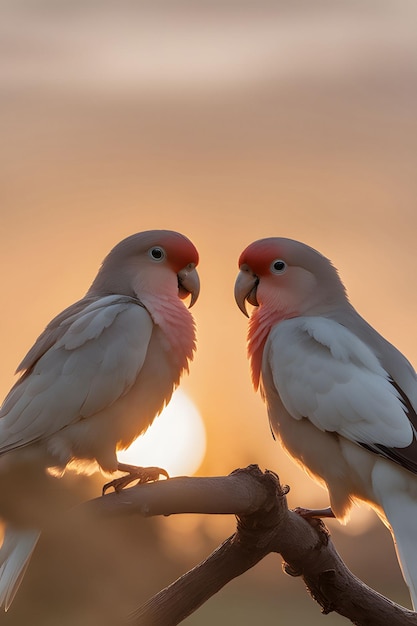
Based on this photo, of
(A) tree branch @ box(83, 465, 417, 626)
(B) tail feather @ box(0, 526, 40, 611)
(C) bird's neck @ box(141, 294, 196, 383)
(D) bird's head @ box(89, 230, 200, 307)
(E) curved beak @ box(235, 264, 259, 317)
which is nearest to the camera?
(A) tree branch @ box(83, 465, 417, 626)

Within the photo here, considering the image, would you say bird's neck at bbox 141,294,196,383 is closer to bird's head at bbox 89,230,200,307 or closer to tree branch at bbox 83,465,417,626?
bird's head at bbox 89,230,200,307

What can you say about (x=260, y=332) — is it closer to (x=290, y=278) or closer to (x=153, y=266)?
(x=290, y=278)

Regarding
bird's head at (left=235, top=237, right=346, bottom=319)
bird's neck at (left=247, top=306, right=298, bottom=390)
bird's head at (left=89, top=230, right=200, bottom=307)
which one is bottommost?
bird's neck at (left=247, top=306, right=298, bottom=390)

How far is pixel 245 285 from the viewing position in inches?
125

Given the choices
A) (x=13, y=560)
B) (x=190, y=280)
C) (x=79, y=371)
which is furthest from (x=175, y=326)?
(x=13, y=560)

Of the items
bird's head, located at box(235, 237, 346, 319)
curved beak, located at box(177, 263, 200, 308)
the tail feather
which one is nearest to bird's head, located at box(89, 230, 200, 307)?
curved beak, located at box(177, 263, 200, 308)

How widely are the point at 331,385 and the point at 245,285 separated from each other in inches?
24.4

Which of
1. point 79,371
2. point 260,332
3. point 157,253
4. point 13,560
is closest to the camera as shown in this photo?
point 13,560

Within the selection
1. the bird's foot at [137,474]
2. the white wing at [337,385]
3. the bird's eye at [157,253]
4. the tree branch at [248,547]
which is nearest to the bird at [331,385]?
the white wing at [337,385]

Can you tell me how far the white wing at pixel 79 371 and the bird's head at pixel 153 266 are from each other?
0.13m

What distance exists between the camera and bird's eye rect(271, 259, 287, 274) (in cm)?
311

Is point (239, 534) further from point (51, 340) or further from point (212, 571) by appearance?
point (51, 340)

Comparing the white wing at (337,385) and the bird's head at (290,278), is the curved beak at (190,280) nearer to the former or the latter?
the bird's head at (290,278)

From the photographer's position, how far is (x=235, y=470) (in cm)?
252
